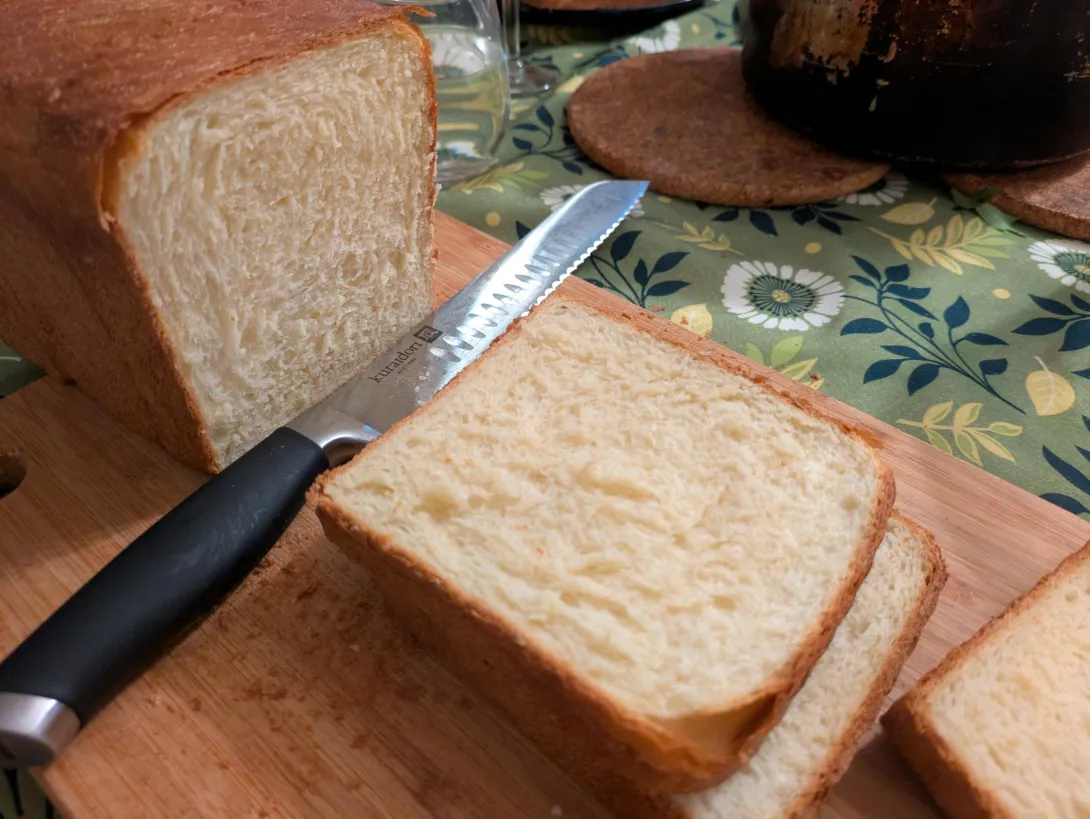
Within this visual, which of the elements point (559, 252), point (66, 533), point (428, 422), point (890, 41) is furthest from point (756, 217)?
point (66, 533)

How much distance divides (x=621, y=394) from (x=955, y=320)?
1210 mm

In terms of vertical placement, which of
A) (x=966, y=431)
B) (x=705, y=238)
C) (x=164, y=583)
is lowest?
(x=966, y=431)

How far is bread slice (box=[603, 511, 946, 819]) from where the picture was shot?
3.77ft

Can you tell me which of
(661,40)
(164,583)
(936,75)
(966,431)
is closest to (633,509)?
(164,583)

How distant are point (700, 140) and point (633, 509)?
1.86 meters

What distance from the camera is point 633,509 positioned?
51.9 inches

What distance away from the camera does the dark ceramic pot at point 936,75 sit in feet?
7.02

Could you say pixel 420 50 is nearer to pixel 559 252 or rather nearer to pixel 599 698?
pixel 559 252

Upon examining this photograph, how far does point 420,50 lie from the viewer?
162 cm

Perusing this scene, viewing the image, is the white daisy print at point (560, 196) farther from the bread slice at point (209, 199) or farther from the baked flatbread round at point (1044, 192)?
the baked flatbread round at point (1044, 192)

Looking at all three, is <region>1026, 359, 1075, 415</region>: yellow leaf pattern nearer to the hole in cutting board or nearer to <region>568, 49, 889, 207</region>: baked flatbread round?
<region>568, 49, 889, 207</region>: baked flatbread round

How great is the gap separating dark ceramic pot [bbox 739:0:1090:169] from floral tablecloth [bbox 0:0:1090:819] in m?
0.12

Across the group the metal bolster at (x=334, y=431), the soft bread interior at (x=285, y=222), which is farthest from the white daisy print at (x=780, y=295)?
the metal bolster at (x=334, y=431)

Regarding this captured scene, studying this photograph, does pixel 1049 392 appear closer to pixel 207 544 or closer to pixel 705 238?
pixel 705 238
